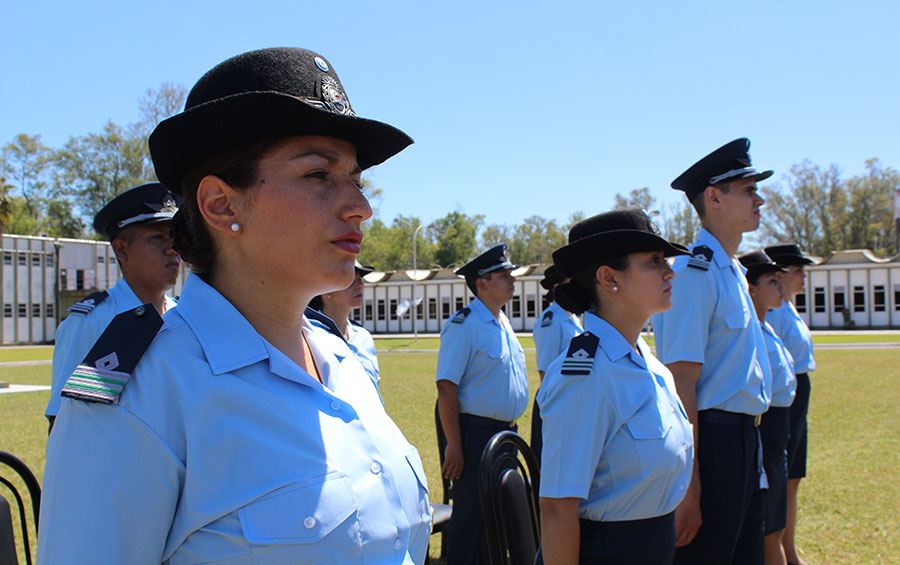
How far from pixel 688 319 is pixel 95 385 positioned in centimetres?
352

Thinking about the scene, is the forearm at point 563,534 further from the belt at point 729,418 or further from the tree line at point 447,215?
the tree line at point 447,215

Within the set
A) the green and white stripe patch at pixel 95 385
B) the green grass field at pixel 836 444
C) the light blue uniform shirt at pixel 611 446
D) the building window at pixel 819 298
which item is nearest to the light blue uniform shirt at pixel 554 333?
the green grass field at pixel 836 444

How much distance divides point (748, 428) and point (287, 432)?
3416 mm

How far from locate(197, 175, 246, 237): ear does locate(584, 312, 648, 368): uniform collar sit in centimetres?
196

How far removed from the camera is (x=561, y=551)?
9.00 feet

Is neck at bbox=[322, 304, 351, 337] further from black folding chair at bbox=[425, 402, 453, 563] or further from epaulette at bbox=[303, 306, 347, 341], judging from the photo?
epaulette at bbox=[303, 306, 347, 341]

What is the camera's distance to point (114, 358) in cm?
129

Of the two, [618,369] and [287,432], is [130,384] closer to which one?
[287,432]

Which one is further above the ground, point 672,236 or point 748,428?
point 672,236

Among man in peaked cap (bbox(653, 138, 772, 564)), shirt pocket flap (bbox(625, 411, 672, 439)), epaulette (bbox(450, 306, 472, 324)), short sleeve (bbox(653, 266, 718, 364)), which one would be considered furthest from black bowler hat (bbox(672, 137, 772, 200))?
epaulette (bbox(450, 306, 472, 324))

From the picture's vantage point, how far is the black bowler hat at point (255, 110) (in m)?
1.42

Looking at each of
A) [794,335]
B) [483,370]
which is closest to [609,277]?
[483,370]

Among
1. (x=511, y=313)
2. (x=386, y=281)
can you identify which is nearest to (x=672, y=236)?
(x=511, y=313)

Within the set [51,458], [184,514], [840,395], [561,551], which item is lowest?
[840,395]
